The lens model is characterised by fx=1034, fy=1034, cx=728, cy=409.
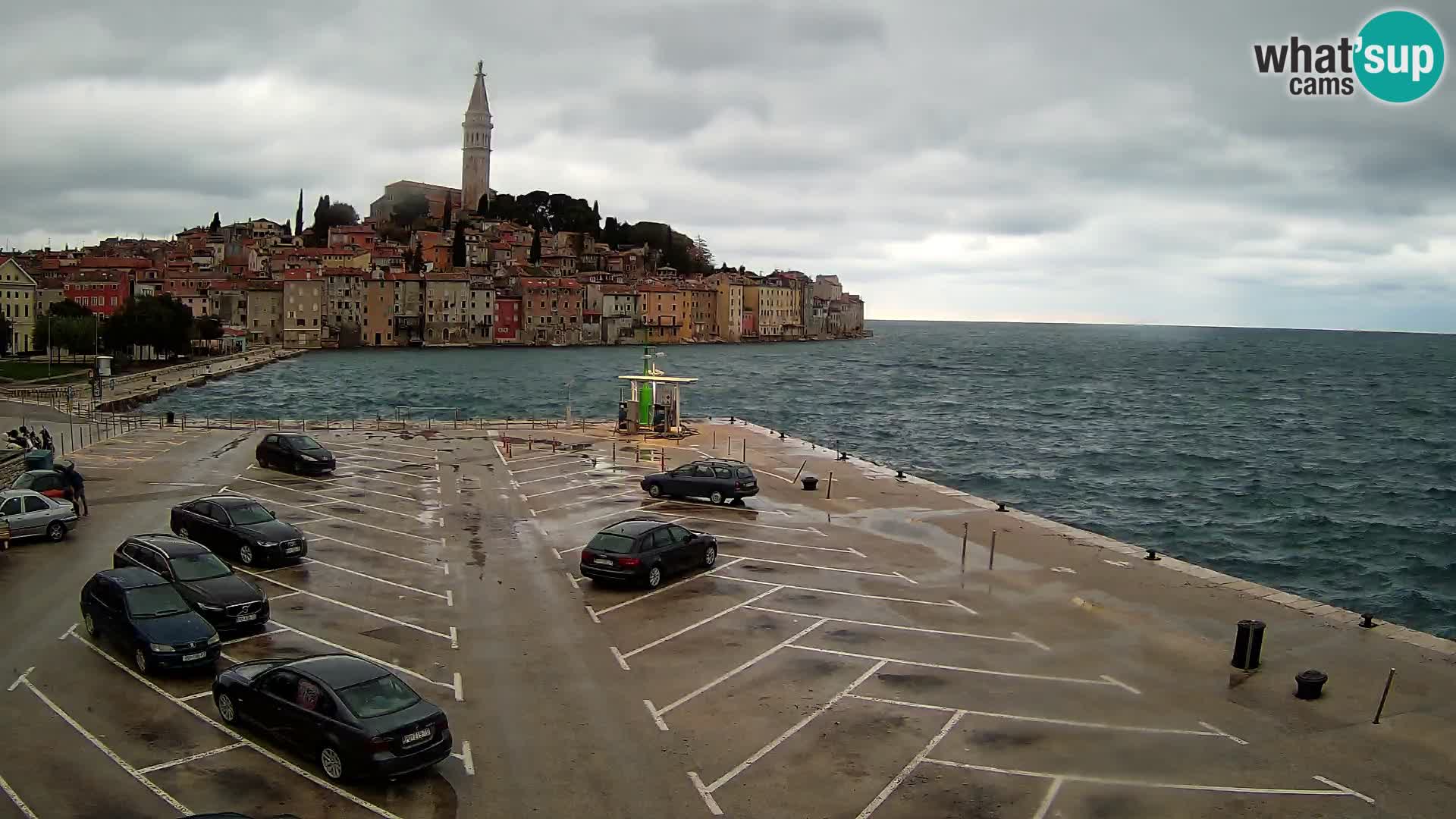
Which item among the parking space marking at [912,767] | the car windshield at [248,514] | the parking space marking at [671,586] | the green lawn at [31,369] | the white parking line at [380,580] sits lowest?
the green lawn at [31,369]

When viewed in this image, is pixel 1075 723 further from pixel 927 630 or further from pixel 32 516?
pixel 32 516

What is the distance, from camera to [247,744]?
11766 millimetres

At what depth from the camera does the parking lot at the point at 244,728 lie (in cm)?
1047

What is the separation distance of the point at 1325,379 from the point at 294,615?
446 ft

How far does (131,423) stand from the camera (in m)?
45.3

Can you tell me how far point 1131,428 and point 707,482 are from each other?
53.9m

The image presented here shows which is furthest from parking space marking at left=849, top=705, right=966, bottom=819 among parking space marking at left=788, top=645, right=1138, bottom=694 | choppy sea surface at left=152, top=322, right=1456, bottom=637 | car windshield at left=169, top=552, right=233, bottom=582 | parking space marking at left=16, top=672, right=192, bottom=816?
choppy sea surface at left=152, top=322, right=1456, bottom=637

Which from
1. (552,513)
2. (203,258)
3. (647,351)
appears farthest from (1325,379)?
(203,258)

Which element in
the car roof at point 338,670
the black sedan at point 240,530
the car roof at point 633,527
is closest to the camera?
the car roof at point 338,670

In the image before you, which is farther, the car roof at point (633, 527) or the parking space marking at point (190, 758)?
the car roof at point (633, 527)

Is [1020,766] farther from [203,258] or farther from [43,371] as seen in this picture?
[203,258]

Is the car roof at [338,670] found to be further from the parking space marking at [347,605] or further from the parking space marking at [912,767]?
the parking space marking at [912,767]

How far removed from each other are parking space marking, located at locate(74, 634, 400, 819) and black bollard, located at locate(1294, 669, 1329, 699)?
38.9 ft

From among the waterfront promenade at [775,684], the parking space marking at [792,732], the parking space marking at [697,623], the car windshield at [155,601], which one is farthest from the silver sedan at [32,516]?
the parking space marking at [792,732]
